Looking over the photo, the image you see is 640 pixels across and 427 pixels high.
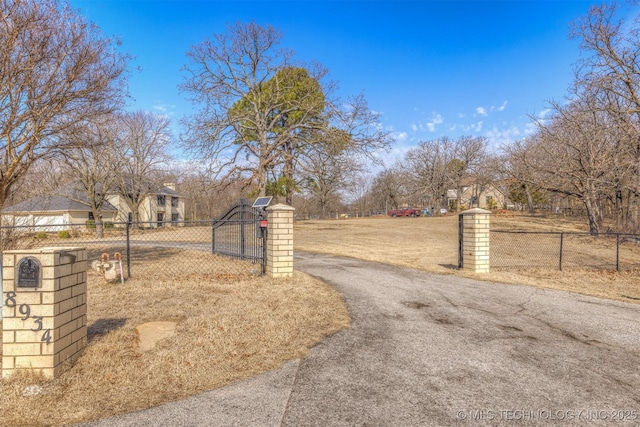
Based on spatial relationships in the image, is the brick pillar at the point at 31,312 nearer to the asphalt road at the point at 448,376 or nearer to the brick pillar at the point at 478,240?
the asphalt road at the point at 448,376

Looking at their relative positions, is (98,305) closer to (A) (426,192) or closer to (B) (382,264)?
(B) (382,264)

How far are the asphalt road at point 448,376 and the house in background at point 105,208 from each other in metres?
22.7

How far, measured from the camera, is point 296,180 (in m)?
25.8

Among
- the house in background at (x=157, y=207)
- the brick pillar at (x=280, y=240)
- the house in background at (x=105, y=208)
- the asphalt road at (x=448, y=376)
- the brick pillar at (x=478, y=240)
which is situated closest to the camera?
the asphalt road at (x=448, y=376)

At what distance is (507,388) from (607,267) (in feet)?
37.4

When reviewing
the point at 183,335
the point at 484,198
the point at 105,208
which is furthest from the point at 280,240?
the point at 484,198

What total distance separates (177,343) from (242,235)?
19.4 ft

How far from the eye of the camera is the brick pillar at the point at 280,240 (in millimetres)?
7426

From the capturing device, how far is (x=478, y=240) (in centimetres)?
902

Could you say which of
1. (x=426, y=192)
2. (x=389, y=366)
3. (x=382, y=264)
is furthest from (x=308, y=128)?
(x=426, y=192)

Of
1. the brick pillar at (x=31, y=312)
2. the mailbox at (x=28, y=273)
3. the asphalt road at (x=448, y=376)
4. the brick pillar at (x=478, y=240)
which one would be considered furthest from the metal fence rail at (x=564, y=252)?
the mailbox at (x=28, y=273)

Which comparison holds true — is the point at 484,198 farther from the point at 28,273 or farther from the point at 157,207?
the point at 28,273

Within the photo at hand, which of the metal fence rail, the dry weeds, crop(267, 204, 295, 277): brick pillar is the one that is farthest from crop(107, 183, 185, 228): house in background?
the dry weeds

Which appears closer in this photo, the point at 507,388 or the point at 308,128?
the point at 507,388
